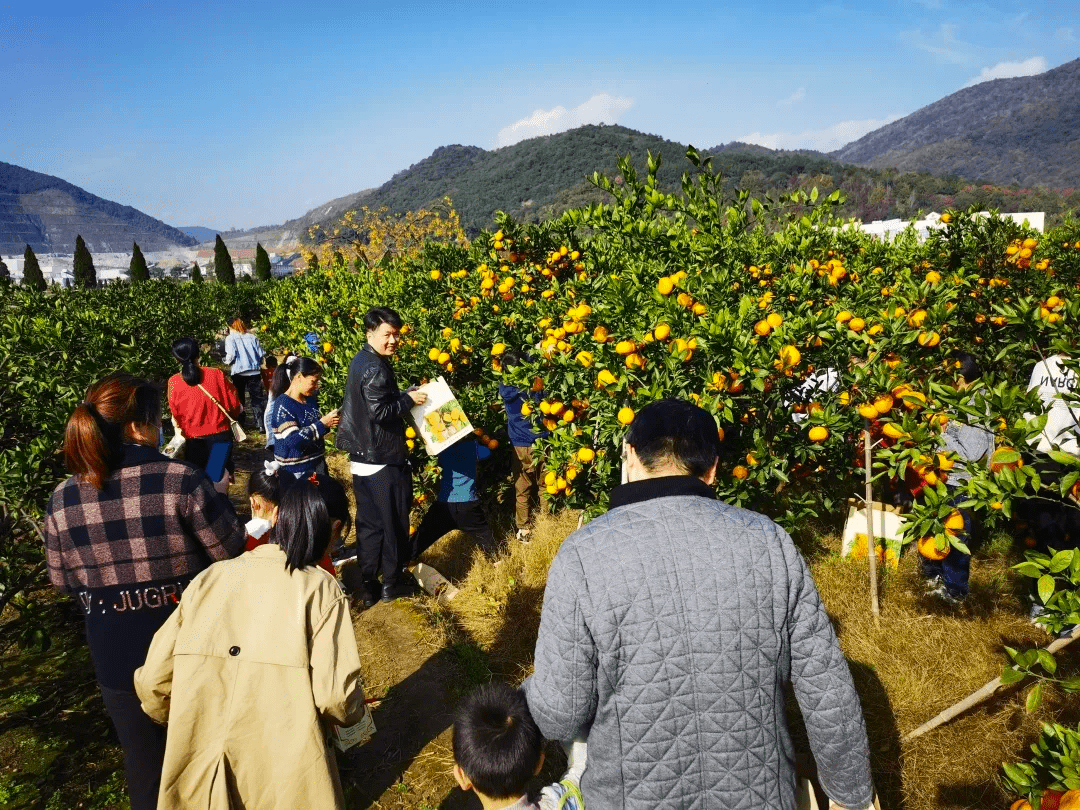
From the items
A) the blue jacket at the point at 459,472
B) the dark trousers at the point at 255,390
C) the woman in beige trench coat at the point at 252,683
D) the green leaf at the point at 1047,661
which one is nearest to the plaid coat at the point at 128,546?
the woman in beige trench coat at the point at 252,683

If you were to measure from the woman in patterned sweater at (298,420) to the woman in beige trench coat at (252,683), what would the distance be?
2122 mm

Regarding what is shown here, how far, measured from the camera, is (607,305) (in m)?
2.71

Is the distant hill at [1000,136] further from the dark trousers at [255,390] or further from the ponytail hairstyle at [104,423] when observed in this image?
the ponytail hairstyle at [104,423]

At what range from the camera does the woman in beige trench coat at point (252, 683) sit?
1.74m

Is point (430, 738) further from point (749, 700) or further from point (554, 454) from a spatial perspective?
point (749, 700)

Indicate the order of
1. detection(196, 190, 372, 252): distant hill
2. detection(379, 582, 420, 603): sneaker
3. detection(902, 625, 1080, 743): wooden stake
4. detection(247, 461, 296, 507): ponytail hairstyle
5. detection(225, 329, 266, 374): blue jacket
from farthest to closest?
1. detection(196, 190, 372, 252): distant hill
2. detection(225, 329, 266, 374): blue jacket
3. detection(379, 582, 420, 603): sneaker
4. detection(247, 461, 296, 507): ponytail hairstyle
5. detection(902, 625, 1080, 743): wooden stake

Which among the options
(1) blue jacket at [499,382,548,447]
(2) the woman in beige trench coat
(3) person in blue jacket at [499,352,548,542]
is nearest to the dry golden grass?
(3) person in blue jacket at [499,352,548,542]

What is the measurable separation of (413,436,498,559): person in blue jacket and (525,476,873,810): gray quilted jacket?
8.82 feet

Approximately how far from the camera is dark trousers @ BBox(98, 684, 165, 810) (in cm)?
198

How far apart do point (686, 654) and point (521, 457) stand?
321cm

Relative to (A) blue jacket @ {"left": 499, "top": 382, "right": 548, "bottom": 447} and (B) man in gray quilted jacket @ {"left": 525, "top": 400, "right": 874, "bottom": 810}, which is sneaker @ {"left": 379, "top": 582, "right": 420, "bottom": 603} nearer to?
(A) blue jacket @ {"left": 499, "top": 382, "right": 548, "bottom": 447}

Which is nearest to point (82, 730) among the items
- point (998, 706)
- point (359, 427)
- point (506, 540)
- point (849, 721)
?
point (359, 427)

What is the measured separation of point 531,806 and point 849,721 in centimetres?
75

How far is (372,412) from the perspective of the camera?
345cm
